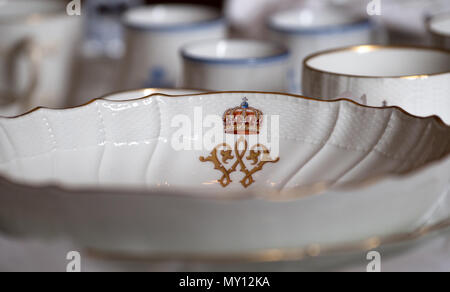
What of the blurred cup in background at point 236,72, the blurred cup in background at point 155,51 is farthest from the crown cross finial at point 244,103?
the blurred cup in background at point 155,51

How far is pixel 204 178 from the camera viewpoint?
11.3 inches

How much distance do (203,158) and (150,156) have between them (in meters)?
0.02

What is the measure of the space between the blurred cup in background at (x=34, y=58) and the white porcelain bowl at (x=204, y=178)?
10.0 inches

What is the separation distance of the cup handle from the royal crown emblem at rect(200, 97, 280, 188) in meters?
0.29

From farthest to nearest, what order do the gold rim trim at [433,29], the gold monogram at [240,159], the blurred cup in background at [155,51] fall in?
the blurred cup in background at [155,51] < the gold rim trim at [433,29] < the gold monogram at [240,159]

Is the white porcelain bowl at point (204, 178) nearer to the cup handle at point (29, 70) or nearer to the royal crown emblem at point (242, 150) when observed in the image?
the royal crown emblem at point (242, 150)

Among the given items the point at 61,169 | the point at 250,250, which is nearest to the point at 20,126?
the point at 61,169

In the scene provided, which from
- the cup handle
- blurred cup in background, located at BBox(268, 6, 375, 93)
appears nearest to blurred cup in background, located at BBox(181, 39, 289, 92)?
blurred cup in background, located at BBox(268, 6, 375, 93)

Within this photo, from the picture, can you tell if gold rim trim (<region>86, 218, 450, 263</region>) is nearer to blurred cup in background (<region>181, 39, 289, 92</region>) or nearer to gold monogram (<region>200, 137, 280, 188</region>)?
gold monogram (<region>200, 137, 280, 188</region>)

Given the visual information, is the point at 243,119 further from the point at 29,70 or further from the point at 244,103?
the point at 29,70

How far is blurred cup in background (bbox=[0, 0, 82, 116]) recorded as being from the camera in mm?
531

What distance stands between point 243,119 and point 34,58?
0.31m

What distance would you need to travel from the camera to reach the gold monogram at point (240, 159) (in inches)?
11.2
